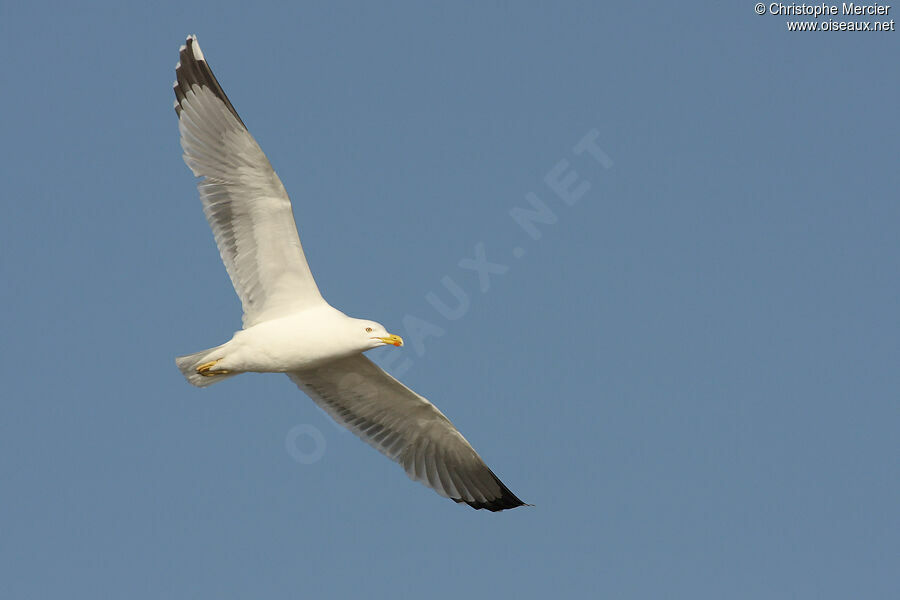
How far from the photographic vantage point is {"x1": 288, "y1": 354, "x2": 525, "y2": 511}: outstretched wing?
14086mm

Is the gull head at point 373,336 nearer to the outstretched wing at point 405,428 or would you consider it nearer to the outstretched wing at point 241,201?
the outstretched wing at point 241,201

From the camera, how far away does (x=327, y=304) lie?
13.3 metres

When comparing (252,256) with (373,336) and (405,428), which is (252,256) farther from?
(405,428)

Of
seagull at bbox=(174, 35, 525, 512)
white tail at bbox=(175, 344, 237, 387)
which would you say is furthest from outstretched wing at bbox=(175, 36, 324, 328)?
white tail at bbox=(175, 344, 237, 387)

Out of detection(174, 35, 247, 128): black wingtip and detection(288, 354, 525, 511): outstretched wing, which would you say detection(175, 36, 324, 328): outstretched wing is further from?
detection(288, 354, 525, 511): outstretched wing

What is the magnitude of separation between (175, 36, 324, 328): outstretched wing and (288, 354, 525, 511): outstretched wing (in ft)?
3.76

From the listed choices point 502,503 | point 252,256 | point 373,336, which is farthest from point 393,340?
point 502,503

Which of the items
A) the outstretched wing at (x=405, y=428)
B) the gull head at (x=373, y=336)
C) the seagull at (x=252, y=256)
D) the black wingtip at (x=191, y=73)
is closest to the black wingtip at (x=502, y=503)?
the outstretched wing at (x=405, y=428)

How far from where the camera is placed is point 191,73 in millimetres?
13398

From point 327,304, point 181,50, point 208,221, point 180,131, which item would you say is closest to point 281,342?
point 327,304

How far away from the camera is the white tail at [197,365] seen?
13000mm

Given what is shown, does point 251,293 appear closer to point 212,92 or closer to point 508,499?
point 212,92

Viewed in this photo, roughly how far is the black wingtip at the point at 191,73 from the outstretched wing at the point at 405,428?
10.7 ft

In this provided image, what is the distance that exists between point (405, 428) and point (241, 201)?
3.35 metres
